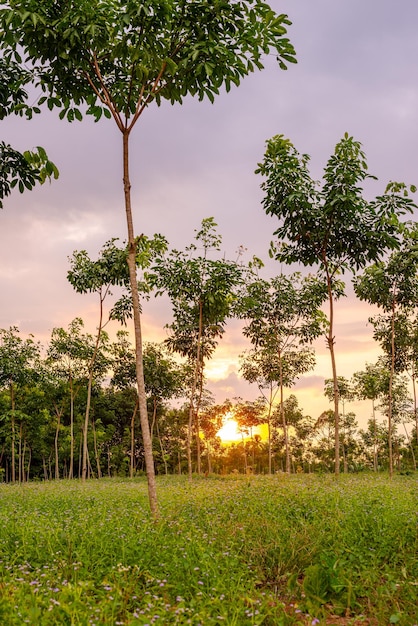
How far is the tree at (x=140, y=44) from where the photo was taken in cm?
795

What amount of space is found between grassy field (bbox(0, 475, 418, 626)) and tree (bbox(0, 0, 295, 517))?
1779mm

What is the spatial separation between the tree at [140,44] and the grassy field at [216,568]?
1779 mm

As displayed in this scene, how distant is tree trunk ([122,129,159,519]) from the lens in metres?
9.12

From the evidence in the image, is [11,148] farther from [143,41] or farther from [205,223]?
[205,223]

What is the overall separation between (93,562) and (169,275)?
725 inches

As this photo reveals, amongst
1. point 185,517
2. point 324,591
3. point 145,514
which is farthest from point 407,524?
point 145,514

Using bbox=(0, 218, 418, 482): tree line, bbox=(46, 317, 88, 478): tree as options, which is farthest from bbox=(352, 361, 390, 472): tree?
bbox=(46, 317, 88, 478): tree

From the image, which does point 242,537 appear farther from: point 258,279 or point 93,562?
point 258,279

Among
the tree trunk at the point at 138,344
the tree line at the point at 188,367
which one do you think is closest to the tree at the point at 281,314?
the tree line at the point at 188,367

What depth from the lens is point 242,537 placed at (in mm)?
7602

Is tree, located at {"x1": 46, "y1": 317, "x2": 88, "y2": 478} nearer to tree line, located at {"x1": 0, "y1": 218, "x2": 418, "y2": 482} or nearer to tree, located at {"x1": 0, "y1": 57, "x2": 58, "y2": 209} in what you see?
tree line, located at {"x1": 0, "y1": 218, "x2": 418, "y2": 482}

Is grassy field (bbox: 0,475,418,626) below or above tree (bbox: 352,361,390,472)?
below

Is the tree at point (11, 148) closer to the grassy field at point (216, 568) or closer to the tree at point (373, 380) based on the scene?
the grassy field at point (216, 568)

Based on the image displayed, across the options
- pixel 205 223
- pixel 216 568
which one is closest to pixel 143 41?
pixel 216 568
